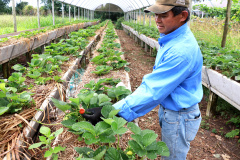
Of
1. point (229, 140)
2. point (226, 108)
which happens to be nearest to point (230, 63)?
point (226, 108)

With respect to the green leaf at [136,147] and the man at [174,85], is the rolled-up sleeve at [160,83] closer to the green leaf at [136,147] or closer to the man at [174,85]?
the man at [174,85]

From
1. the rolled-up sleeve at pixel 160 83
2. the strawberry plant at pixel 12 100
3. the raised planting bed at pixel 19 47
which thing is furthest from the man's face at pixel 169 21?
the raised planting bed at pixel 19 47

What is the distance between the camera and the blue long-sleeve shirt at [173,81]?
53.9 inches

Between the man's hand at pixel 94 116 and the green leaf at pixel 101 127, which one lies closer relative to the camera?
the green leaf at pixel 101 127

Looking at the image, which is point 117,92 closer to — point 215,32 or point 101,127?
point 101,127

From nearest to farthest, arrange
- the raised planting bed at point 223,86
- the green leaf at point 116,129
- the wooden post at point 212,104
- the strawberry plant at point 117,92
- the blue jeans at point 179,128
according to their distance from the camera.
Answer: the green leaf at point 116,129
the blue jeans at point 179,128
the strawberry plant at point 117,92
the raised planting bed at point 223,86
the wooden post at point 212,104

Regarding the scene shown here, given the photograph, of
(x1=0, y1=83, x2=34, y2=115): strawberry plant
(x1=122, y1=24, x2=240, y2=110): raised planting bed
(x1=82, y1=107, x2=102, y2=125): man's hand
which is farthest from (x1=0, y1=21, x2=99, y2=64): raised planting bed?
(x1=122, y1=24, x2=240, y2=110): raised planting bed

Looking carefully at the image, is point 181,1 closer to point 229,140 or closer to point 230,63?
point 230,63

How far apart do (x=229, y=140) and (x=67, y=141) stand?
2.68 m

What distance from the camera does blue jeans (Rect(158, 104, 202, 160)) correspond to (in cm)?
164

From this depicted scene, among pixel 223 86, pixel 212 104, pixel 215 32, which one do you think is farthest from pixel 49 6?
pixel 223 86

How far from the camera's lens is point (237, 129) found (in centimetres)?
314

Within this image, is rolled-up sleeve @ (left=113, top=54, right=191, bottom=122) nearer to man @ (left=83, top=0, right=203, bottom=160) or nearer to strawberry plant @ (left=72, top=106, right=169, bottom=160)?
man @ (left=83, top=0, right=203, bottom=160)

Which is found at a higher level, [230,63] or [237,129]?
[230,63]
